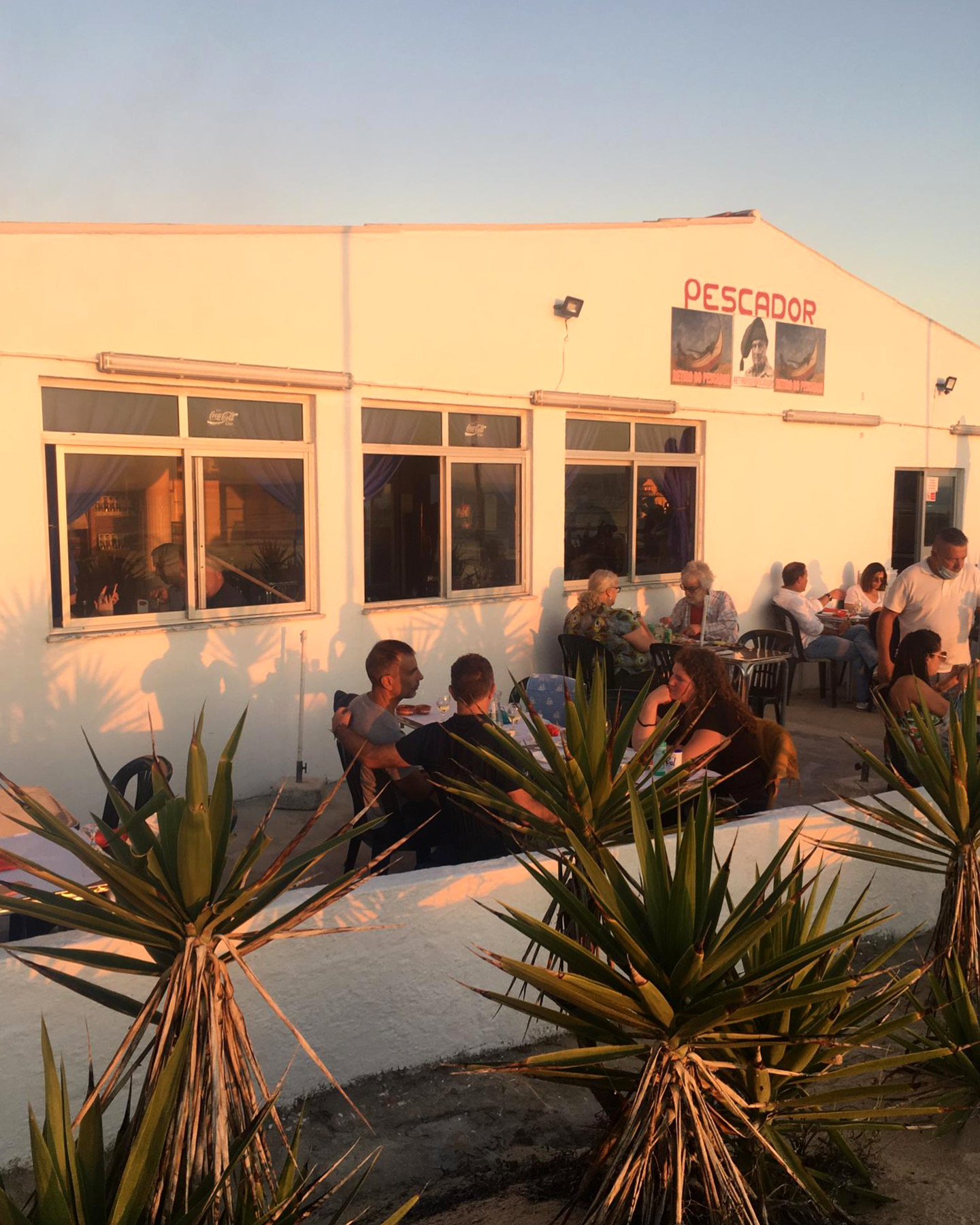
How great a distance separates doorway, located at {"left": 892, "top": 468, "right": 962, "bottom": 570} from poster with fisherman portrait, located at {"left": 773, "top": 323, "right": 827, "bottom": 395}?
5.97 feet

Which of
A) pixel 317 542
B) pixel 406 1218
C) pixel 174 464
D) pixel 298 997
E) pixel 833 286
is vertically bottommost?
pixel 406 1218

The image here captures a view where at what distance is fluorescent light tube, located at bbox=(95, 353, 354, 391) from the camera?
582 centimetres

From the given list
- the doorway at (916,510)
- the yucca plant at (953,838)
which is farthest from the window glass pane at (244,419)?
the doorway at (916,510)

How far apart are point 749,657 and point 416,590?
2448 millimetres

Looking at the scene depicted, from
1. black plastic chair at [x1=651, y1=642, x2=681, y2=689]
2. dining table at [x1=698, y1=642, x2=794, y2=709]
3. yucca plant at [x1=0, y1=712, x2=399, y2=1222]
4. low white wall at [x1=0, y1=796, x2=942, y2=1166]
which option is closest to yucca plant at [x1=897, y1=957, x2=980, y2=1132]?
low white wall at [x1=0, y1=796, x2=942, y2=1166]

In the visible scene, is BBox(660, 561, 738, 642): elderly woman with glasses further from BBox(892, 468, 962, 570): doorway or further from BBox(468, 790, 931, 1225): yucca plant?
BBox(468, 790, 931, 1225): yucca plant

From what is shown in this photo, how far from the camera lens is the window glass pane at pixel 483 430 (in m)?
7.61

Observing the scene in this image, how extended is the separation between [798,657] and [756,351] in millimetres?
2719

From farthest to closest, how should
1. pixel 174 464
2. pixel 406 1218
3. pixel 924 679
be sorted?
pixel 174 464 < pixel 924 679 < pixel 406 1218

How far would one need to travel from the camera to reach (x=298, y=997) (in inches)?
128

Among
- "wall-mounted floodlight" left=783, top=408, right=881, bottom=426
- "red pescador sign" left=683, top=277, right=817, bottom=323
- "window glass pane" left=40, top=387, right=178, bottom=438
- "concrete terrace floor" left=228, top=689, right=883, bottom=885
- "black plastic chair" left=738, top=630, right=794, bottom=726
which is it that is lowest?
"concrete terrace floor" left=228, top=689, right=883, bottom=885

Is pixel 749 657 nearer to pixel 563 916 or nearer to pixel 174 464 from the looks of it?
pixel 174 464

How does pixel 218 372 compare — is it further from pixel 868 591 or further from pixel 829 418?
pixel 868 591

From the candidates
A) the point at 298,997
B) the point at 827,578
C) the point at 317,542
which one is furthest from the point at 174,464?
the point at 827,578
